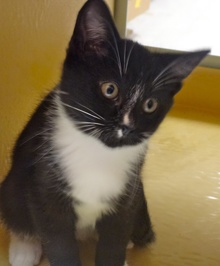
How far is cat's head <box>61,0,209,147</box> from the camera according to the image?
942 millimetres

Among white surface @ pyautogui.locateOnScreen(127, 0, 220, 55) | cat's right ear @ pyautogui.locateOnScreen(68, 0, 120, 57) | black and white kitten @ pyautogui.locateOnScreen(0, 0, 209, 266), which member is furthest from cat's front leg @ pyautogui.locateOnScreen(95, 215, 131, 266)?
white surface @ pyautogui.locateOnScreen(127, 0, 220, 55)

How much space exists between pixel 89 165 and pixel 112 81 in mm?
203

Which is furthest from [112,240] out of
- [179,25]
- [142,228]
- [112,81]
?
[179,25]

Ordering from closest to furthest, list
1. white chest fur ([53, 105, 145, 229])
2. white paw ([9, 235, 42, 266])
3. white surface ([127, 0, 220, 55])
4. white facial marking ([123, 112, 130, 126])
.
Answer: white facial marking ([123, 112, 130, 126]) → white chest fur ([53, 105, 145, 229]) → white paw ([9, 235, 42, 266]) → white surface ([127, 0, 220, 55])

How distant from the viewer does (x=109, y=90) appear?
949 millimetres

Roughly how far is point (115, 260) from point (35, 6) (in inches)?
28.8

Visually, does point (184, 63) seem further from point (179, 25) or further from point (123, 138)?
point (179, 25)

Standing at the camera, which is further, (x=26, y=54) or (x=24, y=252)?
(x=26, y=54)

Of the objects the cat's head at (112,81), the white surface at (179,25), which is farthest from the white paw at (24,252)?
the white surface at (179,25)

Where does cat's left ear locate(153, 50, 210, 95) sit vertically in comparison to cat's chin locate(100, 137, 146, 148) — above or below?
above

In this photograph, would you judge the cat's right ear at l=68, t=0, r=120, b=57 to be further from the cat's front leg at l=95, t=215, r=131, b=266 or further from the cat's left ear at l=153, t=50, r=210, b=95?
the cat's front leg at l=95, t=215, r=131, b=266

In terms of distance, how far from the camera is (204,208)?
4.98 ft

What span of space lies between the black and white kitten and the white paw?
0.01 meters

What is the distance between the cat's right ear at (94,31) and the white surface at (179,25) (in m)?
1.18
